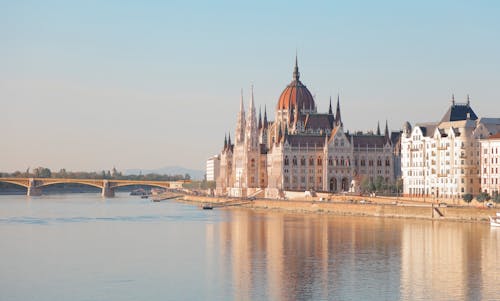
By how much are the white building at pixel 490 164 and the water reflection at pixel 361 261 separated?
17160 millimetres

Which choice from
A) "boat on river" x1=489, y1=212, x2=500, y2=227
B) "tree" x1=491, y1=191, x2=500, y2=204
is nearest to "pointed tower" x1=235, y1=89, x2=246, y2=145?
"tree" x1=491, y1=191, x2=500, y2=204

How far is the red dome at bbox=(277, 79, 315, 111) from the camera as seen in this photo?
7013 inches

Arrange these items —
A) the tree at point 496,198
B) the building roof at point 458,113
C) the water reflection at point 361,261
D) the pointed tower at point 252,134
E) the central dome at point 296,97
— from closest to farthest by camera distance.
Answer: the water reflection at point 361,261
the tree at point 496,198
the building roof at point 458,113
the pointed tower at point 252,134
the central dome at point 296,97

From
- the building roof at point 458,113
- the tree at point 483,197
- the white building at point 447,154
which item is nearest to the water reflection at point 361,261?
the tree at point 483,197

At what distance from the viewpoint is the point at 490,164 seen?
361ft

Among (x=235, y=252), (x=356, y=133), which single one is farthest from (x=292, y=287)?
(x=356, y=133)

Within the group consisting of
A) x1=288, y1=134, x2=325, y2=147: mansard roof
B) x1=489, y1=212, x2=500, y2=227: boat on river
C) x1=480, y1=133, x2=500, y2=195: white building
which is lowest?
x1=489, y1=212, x2=500, y2=227: boat on river

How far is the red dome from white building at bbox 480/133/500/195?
221 ft

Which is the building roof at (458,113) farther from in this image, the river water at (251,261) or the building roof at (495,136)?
the river water at (251,261)

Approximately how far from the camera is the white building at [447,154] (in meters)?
114

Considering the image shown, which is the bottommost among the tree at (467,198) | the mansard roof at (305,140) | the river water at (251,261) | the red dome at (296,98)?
the river water at (251,261)

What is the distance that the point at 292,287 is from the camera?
167ft

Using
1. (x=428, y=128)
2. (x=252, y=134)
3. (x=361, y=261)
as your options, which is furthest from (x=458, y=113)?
(x=361, y=261)

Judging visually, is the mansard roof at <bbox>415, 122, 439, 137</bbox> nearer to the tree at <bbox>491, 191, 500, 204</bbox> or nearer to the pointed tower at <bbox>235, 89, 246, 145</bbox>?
the tree at <bbox>491, 191, 500, 204</bbox>
